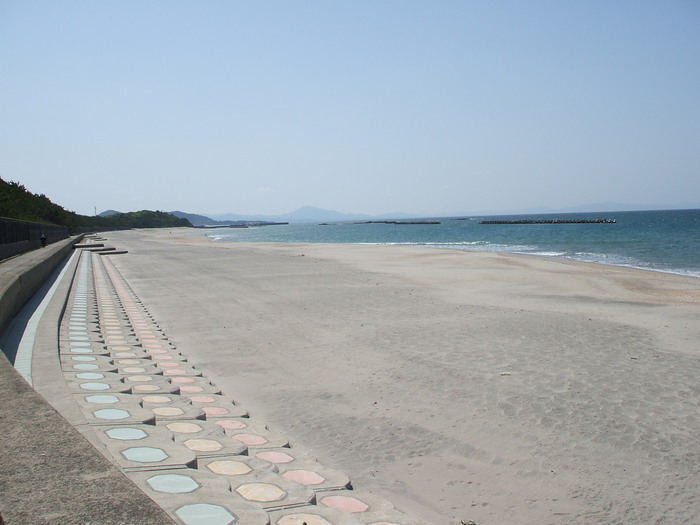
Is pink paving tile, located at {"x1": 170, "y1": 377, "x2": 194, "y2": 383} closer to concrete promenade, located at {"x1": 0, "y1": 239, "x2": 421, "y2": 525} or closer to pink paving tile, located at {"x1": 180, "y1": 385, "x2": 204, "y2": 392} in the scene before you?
concrete promenade, located at {"x1": 0, "y1": 239, "x2": 421, "y2": 525}

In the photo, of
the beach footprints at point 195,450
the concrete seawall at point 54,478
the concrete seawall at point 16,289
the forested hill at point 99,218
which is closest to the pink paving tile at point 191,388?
the beach footprints at point 195,450

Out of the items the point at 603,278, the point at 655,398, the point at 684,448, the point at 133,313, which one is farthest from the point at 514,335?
the point at 603,278

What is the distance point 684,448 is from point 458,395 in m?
2.16

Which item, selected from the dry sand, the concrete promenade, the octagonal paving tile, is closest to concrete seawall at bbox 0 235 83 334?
the concrete promenade

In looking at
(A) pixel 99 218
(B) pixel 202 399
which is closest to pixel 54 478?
(B) pixel 202 399

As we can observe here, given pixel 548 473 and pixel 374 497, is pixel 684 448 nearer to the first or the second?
pixel 548 473

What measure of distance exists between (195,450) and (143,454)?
0.73 metres

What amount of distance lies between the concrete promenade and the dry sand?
0.42m

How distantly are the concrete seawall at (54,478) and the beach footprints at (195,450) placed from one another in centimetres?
51

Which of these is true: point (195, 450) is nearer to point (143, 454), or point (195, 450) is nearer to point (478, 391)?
point (143, 454)

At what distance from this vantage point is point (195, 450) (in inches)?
163

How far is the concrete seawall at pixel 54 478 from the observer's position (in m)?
1.88

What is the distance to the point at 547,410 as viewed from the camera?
18.8 ft

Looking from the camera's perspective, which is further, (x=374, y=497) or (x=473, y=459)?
(x=473, y=459)
